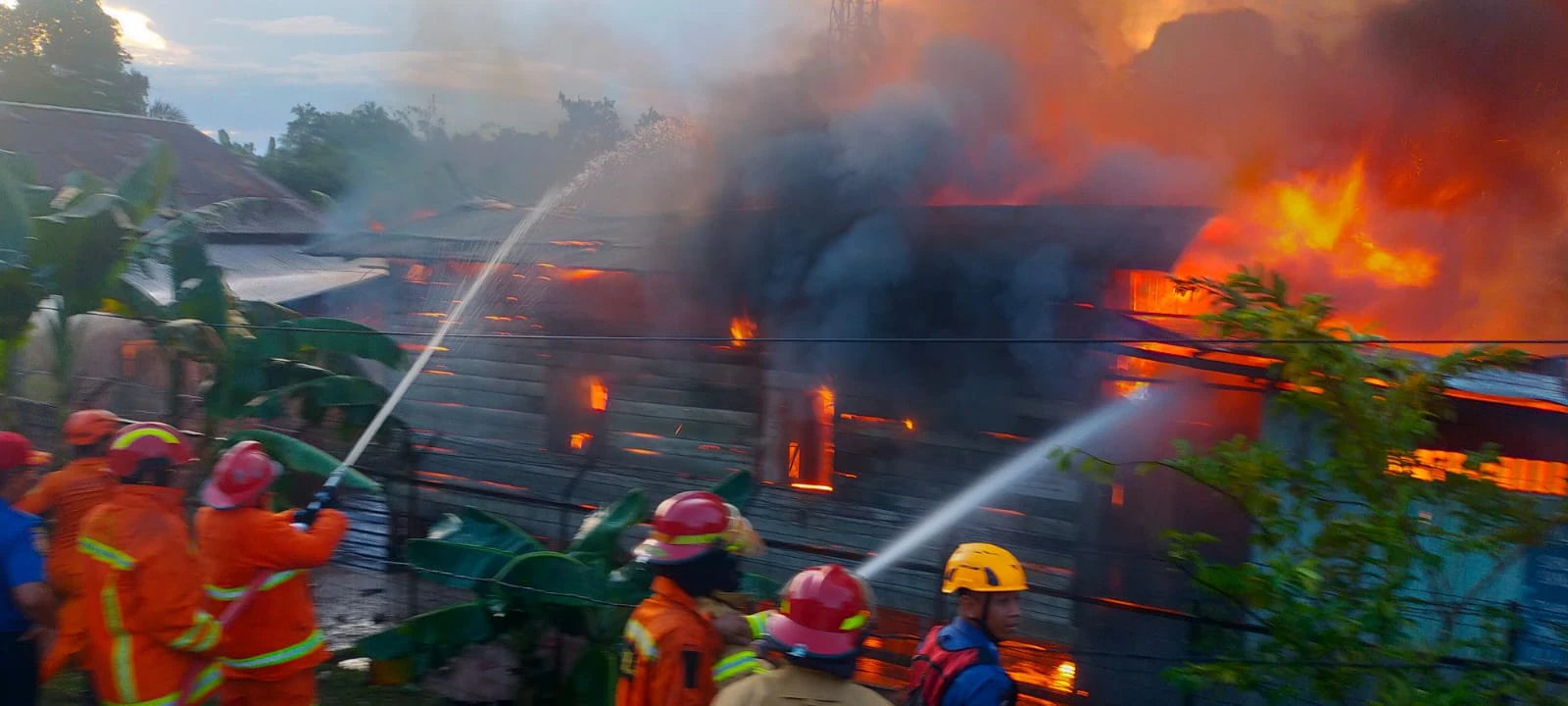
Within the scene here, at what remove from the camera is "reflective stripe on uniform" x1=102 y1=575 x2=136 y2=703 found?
3793mm

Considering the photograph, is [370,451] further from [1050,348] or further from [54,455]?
[1050,348]

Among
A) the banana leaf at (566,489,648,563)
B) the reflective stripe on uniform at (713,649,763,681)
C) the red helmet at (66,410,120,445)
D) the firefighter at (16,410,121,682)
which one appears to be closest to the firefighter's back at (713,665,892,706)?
the reflective stripe on uniform at (713,649,763,681)

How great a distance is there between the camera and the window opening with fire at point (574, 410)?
11367mm

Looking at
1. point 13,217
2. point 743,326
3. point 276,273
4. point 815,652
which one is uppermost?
point 13,217

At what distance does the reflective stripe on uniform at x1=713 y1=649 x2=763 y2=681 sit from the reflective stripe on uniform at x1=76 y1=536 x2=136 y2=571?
225 cm

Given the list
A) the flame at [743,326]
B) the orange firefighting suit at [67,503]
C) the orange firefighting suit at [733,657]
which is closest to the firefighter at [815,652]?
the orange firefighting suit at [733,657]

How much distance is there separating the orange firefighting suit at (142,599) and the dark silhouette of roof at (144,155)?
48.5 ft

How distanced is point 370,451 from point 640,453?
271cm

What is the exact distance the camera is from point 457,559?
19.6 ft

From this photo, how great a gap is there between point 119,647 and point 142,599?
0.27m

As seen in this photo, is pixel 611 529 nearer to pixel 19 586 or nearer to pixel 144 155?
pixel 19 586

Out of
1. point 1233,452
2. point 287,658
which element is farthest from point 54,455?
point 1233,452

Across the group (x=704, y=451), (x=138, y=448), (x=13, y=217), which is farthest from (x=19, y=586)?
(x=704, y=451)

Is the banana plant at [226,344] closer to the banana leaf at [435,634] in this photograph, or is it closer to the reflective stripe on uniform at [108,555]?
the banana leaf at [435,634]
